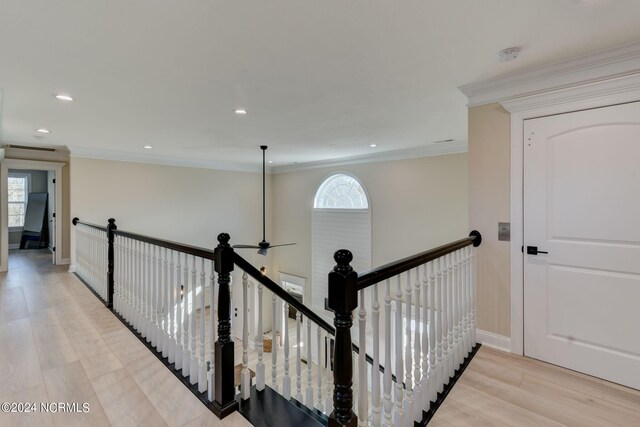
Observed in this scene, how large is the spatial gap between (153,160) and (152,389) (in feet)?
17.1

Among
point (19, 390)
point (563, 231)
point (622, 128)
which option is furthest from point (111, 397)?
point (622, 128)

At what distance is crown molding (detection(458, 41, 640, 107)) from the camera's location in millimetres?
1947

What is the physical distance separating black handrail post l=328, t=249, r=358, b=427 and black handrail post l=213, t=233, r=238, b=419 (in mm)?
797

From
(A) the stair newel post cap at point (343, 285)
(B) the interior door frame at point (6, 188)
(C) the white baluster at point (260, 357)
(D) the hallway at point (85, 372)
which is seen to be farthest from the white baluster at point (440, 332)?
(B) the interior door frame at point (6, 188)

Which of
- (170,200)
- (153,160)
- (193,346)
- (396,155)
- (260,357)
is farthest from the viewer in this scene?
(170,200)

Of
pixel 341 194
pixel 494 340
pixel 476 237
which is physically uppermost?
pixel 341 194

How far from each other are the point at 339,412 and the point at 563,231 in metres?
2.11

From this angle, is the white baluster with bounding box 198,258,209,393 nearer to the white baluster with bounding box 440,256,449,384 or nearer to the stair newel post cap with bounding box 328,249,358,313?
the stair newel post cap with bounding box 328,249,358,313

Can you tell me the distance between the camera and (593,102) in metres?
2.11

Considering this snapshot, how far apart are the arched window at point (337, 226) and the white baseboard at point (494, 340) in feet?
11.8

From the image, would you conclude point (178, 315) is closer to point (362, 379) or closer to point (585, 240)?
point (362, 379)

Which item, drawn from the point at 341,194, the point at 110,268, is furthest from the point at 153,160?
the point at 341,194

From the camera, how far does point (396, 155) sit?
5.68m

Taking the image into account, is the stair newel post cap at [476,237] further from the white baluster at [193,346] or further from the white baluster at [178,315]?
the white baluster at [178,315]
